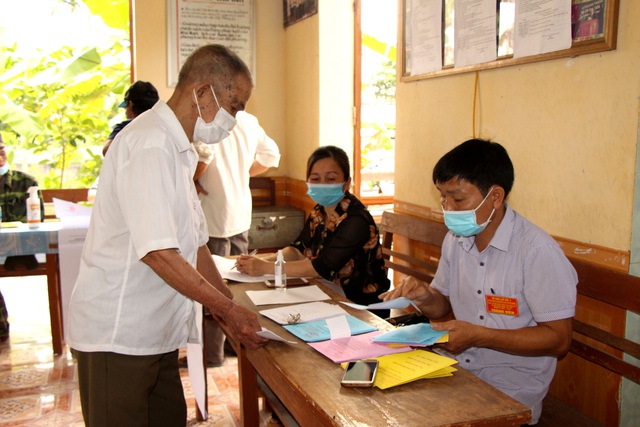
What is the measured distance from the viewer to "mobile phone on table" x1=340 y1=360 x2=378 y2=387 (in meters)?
1.45

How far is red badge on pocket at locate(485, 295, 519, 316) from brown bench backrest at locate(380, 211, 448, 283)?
109 cm

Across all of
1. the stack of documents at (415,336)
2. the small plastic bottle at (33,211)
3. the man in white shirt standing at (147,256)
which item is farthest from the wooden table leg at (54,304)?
the stack of documents at (415,336)

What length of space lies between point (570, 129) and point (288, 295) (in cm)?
124

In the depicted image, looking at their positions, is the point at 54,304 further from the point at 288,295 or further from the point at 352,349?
the point at 352,349

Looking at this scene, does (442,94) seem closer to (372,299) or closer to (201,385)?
(372,299)

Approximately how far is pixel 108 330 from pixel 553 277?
1307 mm

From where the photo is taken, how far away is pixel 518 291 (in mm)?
1823

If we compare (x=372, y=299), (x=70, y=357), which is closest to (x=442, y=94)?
(x=372, y=299)

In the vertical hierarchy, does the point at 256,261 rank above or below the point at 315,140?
below

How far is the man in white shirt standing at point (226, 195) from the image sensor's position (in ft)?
12.5

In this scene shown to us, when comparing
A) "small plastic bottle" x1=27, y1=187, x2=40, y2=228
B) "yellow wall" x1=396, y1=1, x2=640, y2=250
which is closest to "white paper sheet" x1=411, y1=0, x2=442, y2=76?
"yellow wall" x1=396, y1=1, x2=640, y2=250

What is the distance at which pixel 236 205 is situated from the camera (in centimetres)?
391

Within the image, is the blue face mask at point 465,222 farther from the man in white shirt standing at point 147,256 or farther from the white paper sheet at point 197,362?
the white paper sheet at point 197,362

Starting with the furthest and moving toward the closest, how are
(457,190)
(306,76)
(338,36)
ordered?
(306,76), (338,36), (457,190)
